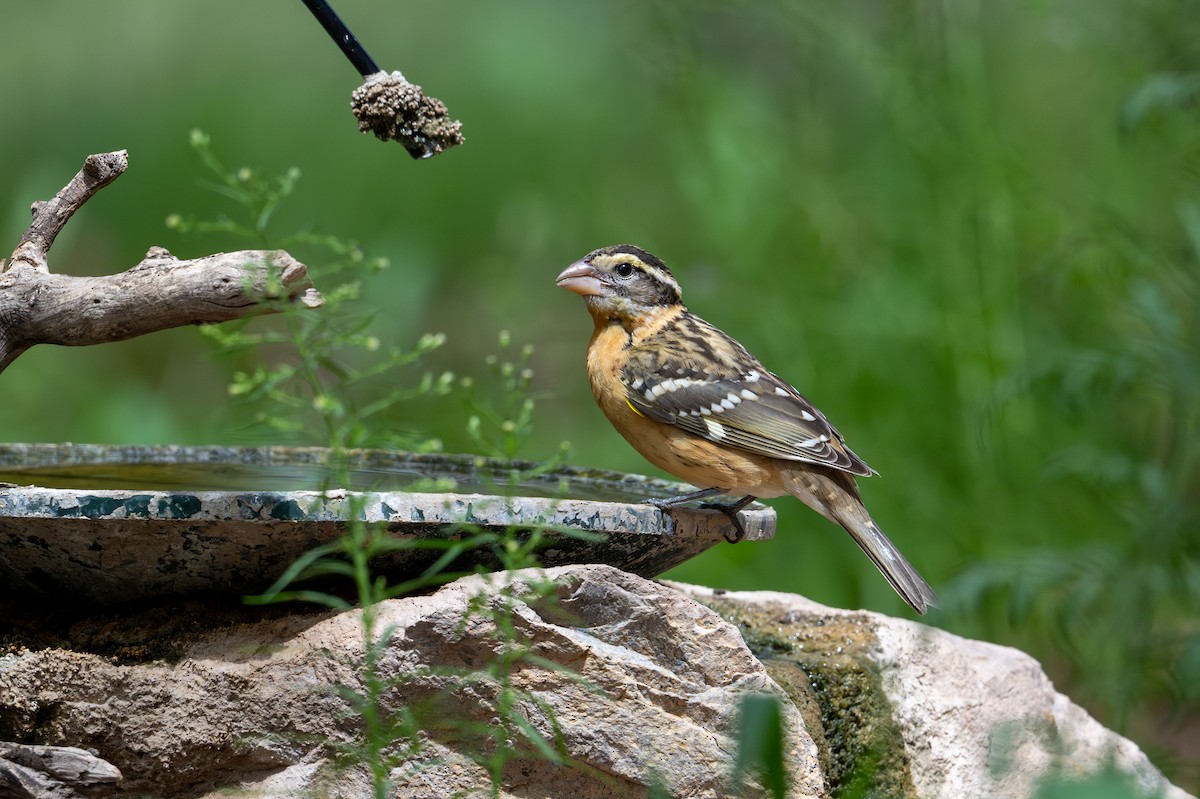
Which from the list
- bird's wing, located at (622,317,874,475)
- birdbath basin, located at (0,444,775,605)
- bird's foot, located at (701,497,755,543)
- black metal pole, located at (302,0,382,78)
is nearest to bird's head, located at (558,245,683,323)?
bird's wing, located at (622,317,874,475)

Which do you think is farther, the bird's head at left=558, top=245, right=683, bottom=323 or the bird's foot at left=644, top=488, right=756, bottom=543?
the bird's head at left=558, top=245, right=683, bottom=323

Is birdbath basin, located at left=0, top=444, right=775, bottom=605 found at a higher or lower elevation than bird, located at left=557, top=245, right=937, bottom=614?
lower

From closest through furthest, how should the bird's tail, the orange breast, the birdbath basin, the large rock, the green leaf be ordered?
the green leaf
the birdbath basin
the large rock
the bird's tail
the orange breast

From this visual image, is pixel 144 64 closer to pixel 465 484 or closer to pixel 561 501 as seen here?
pixel 465 484

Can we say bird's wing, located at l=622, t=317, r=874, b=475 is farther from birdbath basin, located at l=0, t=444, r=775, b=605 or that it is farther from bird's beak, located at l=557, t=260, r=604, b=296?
birdbath basin, located at l=0, t=444, r=775, b=605

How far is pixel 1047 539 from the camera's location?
5.66 m

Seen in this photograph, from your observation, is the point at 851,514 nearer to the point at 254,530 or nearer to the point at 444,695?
the point at 444,695

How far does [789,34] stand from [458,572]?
3.79 metres

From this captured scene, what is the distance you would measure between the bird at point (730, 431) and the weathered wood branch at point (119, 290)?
134 cm

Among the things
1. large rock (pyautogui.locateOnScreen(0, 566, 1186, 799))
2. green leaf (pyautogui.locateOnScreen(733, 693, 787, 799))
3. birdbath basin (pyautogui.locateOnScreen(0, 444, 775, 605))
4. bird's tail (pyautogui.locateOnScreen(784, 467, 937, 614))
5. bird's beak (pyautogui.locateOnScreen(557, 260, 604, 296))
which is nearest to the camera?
green leaf (pyautogui.locateOnScreen(733, 693, 787, 799))

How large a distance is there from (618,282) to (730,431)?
2.49 feet

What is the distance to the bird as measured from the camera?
12.8ft

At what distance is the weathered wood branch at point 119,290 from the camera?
8.76 feet

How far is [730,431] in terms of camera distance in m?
3.96
